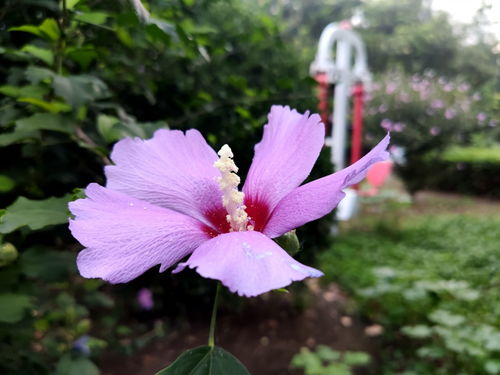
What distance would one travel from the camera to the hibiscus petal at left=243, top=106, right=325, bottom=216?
0.53m

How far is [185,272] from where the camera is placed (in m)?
1.54

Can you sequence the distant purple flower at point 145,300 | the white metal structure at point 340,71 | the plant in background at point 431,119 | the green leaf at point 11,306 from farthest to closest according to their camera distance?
the plant in background at point 431,119 → the white metal structure at point 340,71 → the distant purple flower at point 145,300 → the green leaf at point 11,306

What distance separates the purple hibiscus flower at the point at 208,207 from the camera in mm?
409

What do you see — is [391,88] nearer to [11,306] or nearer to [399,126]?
[399,126]

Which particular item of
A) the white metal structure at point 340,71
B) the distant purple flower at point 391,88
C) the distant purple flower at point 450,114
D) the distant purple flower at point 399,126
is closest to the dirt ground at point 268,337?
the white metal structure at point 340,71

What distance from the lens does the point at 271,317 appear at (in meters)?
3.03

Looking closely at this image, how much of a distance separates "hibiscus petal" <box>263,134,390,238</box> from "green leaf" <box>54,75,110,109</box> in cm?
53

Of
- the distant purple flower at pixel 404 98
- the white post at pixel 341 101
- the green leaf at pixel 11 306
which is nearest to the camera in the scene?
the green leaf at pixel 11 306

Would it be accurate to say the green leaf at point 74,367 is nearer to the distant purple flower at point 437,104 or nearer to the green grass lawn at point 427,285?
the green grass lawn at point 427,285

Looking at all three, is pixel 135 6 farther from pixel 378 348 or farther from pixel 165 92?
pixel 378 348

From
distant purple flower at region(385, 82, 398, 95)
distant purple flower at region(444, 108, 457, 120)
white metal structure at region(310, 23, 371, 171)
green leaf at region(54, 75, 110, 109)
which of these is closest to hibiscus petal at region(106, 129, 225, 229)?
green leaf at region(54, 75, 110, 109)

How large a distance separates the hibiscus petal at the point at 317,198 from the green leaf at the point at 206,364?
0.14 meters

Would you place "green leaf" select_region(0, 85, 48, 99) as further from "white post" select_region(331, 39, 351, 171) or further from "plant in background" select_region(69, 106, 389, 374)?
"white post" select_region(331, 39, 351, 171)

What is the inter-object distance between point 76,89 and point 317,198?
60 cm
